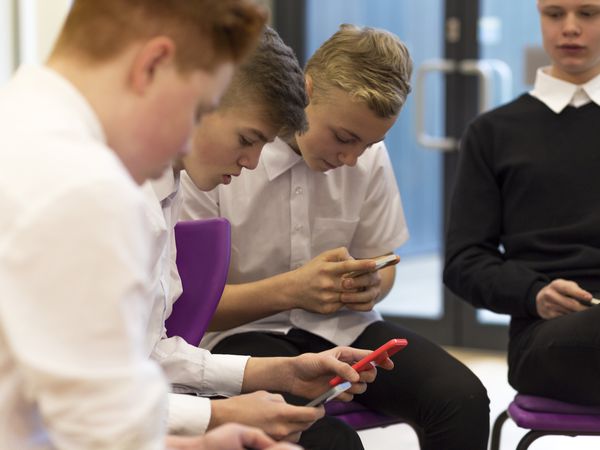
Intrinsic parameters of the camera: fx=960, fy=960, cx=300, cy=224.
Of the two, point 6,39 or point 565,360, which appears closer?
point 565,360

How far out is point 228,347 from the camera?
1995 millimetres

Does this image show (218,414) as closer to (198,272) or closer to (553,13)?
(198,272)

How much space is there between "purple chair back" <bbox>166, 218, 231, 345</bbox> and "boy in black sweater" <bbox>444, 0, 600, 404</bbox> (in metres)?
0.72

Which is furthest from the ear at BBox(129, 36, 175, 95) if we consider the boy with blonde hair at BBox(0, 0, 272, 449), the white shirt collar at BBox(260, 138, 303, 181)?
the white shirt collar at BBox(260, 138, 303, 181)

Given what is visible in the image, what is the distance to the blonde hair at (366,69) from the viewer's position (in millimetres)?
1945

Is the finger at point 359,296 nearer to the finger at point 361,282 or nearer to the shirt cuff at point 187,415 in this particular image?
the finger at point 361,282

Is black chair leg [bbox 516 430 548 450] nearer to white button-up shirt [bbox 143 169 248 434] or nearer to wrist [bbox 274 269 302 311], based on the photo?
wrist [bbox 274 269 302 311]

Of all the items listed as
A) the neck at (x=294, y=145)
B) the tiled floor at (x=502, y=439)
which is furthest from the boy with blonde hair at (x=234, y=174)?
the tiled floor at (x=502, y=439)

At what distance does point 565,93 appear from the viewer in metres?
2.36

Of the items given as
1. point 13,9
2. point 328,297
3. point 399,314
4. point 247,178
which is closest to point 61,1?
point 13,9

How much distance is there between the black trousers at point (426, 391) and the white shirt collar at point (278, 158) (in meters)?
0.36

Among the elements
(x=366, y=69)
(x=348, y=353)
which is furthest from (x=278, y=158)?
(x=348, y=353)

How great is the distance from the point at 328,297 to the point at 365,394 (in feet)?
0.71

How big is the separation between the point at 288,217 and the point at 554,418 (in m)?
0.70
